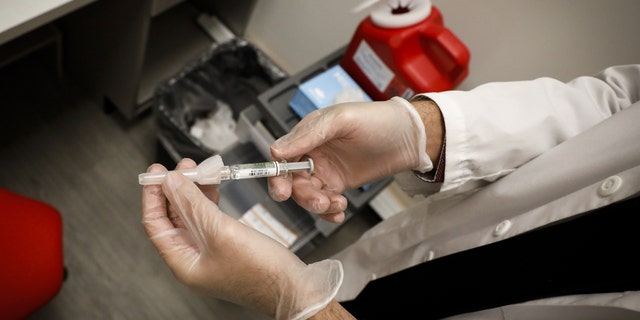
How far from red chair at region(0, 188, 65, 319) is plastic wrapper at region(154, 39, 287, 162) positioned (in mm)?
533

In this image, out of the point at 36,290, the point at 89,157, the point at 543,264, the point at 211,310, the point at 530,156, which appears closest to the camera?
the point at 543,264

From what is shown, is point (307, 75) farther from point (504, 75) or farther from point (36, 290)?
point (36, 290)

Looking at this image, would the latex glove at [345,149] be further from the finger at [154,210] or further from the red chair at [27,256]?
the red chair at [27,256]

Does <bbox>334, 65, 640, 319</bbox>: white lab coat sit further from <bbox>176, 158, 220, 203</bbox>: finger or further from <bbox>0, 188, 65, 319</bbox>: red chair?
<bbox>0, 188, 65, 319</bbox>: red chair

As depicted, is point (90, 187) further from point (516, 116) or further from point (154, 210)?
point (516, 116)

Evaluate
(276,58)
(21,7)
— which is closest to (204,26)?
(276,58)

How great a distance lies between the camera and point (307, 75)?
140 centimetres

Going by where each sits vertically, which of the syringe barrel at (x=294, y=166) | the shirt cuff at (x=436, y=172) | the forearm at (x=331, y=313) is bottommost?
the forearm at (x=331, y=313)

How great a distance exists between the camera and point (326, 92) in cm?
133

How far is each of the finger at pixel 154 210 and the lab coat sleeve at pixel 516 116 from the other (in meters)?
0.47

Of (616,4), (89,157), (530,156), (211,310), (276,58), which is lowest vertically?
(211,310)

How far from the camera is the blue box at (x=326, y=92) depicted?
1.30 m

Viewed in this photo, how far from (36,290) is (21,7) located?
1.76 feet

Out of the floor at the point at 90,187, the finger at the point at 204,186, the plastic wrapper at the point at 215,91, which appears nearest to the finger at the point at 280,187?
the finger at the point at 204,186
